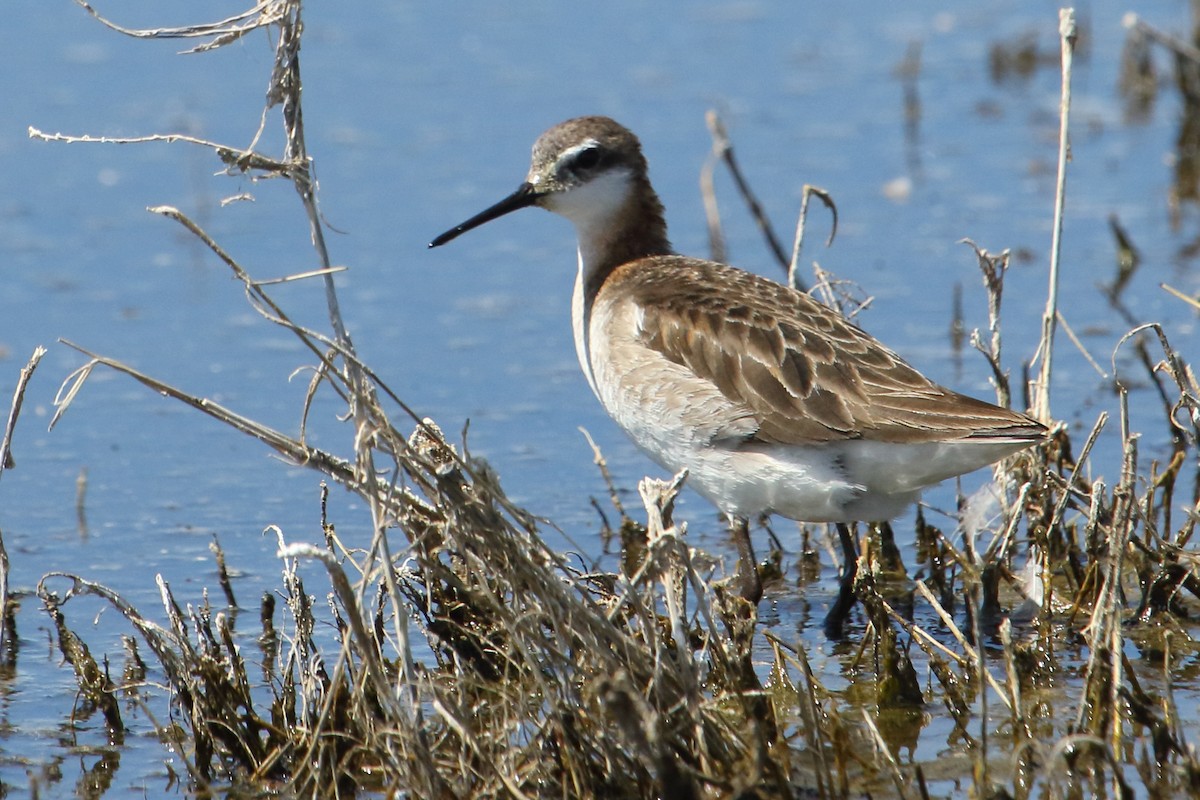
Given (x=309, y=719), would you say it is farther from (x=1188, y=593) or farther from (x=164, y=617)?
(x=1188, y=593)

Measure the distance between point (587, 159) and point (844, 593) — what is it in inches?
81.9

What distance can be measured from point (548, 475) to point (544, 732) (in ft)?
11.2

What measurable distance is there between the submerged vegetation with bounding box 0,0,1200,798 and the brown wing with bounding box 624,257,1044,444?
38 centimetres

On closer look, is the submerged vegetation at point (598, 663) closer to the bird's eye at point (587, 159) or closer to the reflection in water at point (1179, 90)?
the bird's eye at point (587, 159)

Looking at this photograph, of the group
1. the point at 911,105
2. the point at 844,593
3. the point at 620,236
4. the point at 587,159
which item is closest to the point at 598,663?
the point at 844,593

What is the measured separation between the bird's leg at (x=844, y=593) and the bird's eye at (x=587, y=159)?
183cm

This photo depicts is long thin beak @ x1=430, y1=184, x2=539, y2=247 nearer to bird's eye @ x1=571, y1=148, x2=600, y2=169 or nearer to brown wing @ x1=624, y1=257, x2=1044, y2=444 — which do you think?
bird's eye @ x1=571, y1=148, x2=600, y2=169

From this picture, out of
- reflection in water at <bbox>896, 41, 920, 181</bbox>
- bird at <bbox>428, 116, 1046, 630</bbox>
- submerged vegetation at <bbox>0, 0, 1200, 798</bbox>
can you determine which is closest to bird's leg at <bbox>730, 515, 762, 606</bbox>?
bird at <bbox>428, 116, 1046, 630</bbox>

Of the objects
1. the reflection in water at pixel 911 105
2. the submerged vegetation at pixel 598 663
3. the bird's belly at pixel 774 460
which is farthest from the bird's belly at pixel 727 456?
the reflection in water at pixel 911 105

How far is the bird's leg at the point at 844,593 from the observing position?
20.3 feet

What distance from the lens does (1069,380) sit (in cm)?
852

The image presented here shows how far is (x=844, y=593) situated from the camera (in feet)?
20.3

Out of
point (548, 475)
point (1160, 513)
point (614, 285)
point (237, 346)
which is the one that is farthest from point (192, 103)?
point (1160, 513)

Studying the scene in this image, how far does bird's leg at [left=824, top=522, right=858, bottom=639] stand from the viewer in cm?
618
